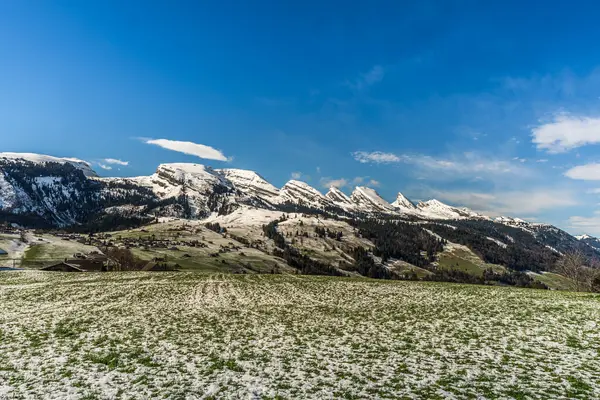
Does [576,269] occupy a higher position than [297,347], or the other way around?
[576,269]

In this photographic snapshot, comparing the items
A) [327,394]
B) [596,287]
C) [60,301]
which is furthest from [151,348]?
[596,287]

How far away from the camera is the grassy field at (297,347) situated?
15.7 meters

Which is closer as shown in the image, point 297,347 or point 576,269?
point 297,347

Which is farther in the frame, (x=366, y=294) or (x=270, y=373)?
(x=366, y=294)

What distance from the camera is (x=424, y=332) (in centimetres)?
2566

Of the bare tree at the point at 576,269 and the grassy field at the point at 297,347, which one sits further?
the bare tree at the point at 576,269

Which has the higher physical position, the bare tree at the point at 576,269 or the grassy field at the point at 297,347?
the bare tree at the point at 576,269

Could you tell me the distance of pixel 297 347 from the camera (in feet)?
72.4

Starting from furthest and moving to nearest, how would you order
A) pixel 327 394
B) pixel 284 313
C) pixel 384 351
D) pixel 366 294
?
1. pixel 366 294
2. pixel 284 313
3. pixel 384 351
4. pixel 327 394

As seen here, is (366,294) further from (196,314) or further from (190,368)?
(190,368)

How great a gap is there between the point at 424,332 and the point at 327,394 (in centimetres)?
1356

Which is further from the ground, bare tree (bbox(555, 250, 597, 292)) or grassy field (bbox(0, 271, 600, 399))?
bare tree (bbox(555, 250, 597, 292))

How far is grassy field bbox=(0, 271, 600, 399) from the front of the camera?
619 inches

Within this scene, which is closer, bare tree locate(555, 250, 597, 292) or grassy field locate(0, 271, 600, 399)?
grassy field locate(0, 271, 600, 399)
